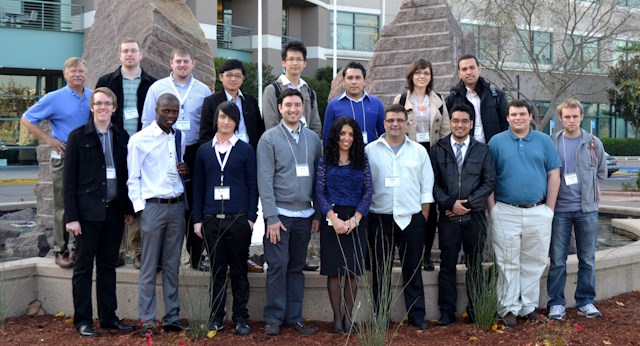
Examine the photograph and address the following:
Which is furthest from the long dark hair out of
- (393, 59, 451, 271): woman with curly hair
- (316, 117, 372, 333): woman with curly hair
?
(393, 59, 451, 271): woman with curly hair

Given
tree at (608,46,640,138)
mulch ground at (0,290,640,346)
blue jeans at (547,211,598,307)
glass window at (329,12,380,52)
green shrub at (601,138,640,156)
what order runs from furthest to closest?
1. green shrub at (601,138,640,156)
2. glass window at (329,12,380,52)
3. tree at (608,46,640,138)
4. blue jeans at (547,211,598,307)
5. mulch ground at (0,290,640,346)

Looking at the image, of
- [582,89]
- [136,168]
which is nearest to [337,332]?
[136,168]

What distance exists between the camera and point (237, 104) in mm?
5715

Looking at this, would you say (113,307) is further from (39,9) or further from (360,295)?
(39,9)

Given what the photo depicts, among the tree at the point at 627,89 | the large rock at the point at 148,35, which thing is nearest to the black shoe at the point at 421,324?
the large rock at the point at 148,35

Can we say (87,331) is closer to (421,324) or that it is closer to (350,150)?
(350,150)

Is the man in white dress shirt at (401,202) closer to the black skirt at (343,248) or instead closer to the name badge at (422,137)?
the black skirt at (343,248)

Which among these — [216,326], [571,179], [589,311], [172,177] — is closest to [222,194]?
[172,177]

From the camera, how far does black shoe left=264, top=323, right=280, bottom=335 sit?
16.9 ft

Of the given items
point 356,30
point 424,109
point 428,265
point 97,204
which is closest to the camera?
point 97,204

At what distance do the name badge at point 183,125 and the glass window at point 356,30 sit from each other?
3461 cm

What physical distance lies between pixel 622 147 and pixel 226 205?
41.7 metres

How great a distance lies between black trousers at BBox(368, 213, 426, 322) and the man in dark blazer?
74.8 inches

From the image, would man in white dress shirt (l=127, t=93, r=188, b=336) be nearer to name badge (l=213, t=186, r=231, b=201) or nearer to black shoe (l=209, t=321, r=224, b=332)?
black shoe (l=209, t=321, r=224, b=332)
